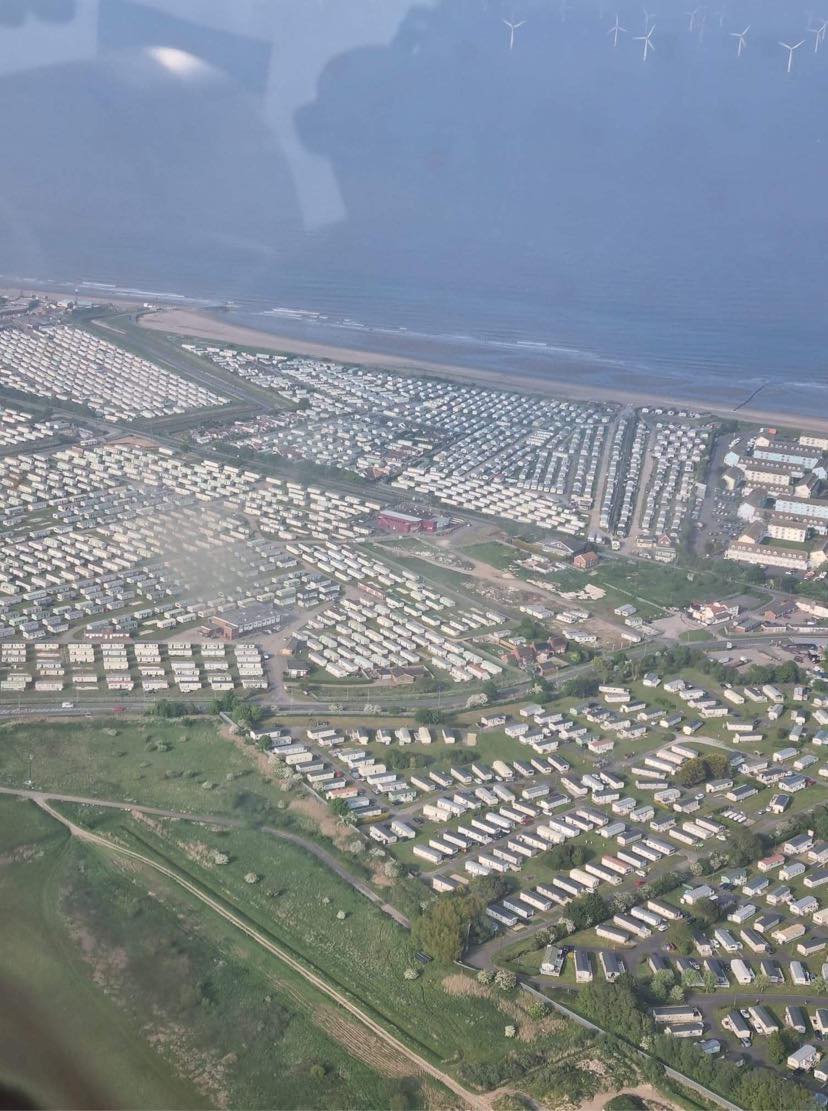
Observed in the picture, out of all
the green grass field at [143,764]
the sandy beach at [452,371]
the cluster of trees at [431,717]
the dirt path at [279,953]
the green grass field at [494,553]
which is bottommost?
the dirt path at [279,953]

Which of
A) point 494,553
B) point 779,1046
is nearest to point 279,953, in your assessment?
point 779,1046

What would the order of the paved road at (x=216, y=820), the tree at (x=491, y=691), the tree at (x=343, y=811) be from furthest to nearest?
the tree at (x=491, y=691)
the tree at (x=343, y=811)
the paved road at (x=216, y=820)

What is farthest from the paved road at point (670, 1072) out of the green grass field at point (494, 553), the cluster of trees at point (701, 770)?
the green grass field at point (494, 553)

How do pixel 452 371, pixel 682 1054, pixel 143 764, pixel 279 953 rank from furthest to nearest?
pixel 452 371 < pixel 143 764 < pixel 279 953 < pixel 682 1054

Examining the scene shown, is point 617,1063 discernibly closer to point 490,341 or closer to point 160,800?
point 160,800

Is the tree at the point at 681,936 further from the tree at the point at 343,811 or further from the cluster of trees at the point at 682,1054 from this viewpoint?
the tree at the point at 343,811

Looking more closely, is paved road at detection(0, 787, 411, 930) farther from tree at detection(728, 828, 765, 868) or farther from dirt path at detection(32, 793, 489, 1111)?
tree at detection(728, 828, 765, 868)

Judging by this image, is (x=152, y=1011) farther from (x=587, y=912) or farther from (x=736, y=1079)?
(x=736, y=1079)
